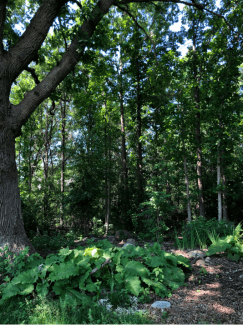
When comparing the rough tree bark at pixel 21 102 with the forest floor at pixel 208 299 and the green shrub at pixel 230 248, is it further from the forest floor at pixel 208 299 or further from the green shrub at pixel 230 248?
the green shrub at pixel 230 248

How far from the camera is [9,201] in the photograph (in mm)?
3846

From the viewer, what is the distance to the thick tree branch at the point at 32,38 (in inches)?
162

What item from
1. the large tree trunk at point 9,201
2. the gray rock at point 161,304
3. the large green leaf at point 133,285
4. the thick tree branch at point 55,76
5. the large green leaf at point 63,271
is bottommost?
the gray rock at point 161,304

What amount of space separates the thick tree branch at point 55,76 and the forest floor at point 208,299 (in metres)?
3.58

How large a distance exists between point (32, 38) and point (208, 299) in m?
5.03

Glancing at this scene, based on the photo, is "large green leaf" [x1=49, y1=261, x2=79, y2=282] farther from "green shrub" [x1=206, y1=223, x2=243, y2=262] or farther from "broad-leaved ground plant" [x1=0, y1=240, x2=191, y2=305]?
"green shrub" [x1=206, y1=223, x2=243, y2=262]

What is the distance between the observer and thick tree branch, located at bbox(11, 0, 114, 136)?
13.5 feet

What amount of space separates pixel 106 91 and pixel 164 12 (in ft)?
15.1

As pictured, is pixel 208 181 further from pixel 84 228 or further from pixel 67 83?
pixel 67 83

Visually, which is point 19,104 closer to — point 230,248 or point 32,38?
point 32,38

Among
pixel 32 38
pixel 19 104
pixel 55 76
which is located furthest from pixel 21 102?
pixel 32 38

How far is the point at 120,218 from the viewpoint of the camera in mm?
10203

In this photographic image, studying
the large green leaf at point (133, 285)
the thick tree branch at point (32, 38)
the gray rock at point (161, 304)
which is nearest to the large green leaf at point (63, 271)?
the large green leaf at point (133, 285)

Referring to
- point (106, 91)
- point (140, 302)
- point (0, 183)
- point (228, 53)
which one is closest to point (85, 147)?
point (106, 91)
